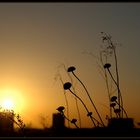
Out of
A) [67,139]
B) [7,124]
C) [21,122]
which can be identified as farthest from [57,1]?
[21,122]

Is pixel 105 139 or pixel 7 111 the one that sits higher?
pixel 7 111

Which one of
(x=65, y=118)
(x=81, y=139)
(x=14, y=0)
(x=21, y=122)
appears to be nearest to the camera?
(x=81, y=139)

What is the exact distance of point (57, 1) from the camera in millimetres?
1102

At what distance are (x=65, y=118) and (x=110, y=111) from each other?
0.38 m

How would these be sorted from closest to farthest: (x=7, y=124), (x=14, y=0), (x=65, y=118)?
1. (x=14, y=0)
2. (x=7, y=124)
3. (x=65, y=118)

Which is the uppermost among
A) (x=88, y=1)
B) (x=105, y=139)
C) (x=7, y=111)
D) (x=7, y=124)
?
(x=88, y=1)

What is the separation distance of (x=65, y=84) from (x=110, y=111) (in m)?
0.48

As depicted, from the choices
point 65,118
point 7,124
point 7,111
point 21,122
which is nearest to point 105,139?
point 7,124

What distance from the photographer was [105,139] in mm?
846

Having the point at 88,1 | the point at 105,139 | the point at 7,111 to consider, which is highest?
the point at 88,1

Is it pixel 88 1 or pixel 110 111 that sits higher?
pixel 88 1

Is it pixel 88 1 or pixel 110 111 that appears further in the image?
pixel 110 111

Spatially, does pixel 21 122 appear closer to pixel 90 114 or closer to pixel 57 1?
pixel 90 114

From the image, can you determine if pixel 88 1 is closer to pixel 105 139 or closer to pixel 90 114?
pixel 105 139
